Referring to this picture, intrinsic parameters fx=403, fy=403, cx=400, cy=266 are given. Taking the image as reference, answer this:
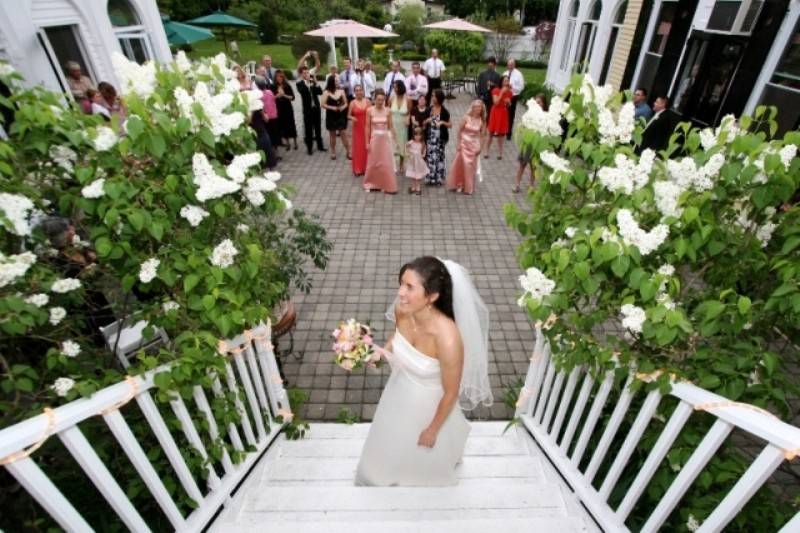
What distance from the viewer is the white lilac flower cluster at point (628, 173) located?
6.34ft

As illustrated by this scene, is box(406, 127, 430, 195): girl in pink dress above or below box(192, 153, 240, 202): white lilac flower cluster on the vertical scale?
below

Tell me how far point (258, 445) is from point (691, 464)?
273 centimetres

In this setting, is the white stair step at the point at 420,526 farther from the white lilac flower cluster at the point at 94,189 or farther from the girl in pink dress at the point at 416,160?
the girl in pink dress at the point at 416,160

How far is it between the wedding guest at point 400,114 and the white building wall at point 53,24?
18.5 feet

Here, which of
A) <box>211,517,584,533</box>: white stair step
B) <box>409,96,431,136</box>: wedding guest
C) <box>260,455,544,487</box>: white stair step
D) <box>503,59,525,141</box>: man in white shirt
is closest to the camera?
<box>211,517,584,533</box>: white stair step

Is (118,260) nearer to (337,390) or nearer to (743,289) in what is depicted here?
(337,390)

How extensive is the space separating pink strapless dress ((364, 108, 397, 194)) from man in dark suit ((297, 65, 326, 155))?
7.99 feet

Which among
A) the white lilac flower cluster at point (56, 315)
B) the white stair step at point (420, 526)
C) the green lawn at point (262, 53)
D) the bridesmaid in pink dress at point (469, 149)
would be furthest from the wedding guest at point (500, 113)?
the green lawn at point (262, 53)

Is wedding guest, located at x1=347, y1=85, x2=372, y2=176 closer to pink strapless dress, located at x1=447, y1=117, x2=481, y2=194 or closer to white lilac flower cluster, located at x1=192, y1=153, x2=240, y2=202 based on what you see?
pink strapless dress, located at x1=447, y1=117, x2=481, y2=194

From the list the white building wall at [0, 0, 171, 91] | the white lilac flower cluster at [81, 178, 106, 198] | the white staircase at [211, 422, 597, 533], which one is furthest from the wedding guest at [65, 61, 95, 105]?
the white staircase at [211, 422, 597, 533]

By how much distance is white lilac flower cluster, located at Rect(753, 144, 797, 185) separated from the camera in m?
1.69

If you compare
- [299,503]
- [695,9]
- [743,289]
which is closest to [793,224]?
[743,289]

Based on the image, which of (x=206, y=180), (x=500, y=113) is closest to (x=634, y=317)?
(x=206, y=180)

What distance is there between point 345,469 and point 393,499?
1.76ft
